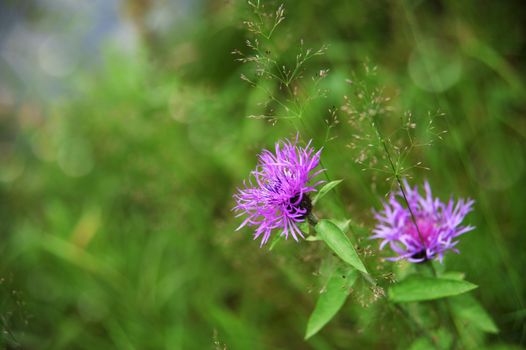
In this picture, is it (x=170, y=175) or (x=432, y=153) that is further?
(x=170, y=175)

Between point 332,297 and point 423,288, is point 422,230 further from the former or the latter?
point 332,297

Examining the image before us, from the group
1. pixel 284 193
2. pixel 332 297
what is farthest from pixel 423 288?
pixel 284 193

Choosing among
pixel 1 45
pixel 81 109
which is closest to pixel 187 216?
pixel 81 109

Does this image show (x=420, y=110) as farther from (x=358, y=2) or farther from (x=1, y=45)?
(x=1, y=45)

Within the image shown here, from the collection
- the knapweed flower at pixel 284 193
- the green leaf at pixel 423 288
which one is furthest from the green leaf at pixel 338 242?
the green leaf at pixel 423 288

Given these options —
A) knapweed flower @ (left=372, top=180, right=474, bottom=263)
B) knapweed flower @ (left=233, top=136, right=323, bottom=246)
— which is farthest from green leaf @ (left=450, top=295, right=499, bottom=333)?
knapweed flower @ (left=233, top=136, right=323, bottom=246)
